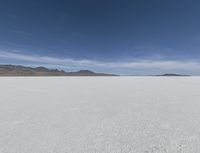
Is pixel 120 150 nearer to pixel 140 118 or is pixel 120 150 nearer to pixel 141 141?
pixel 141 141

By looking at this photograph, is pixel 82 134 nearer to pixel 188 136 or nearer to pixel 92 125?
pixel 92 125

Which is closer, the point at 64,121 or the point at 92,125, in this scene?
the point at 92,125

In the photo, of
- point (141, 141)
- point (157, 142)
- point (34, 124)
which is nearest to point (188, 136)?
point (157, 142)

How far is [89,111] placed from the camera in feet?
14.0

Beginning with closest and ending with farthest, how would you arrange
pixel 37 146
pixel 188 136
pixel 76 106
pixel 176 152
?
pixel 176 152 < pixel 37 146 < pixel 188 136 < pixel 76 106

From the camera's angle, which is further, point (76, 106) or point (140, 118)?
point (76, 106)

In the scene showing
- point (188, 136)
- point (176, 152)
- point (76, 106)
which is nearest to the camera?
point (176, 152)

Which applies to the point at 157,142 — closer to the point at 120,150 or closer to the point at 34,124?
the point at 120,150

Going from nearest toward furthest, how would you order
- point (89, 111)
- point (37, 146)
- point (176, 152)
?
point (176, 152)
point (37, 146)
point (89, 111)

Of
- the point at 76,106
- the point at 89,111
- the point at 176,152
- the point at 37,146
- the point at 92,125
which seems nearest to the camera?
the point at 176,152

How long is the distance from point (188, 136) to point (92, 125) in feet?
5.68

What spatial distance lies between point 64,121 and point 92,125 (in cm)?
65

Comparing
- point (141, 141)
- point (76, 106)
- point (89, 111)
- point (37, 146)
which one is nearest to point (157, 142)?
point (141, 141)

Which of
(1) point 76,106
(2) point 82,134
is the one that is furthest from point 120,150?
(1) point 76,106
